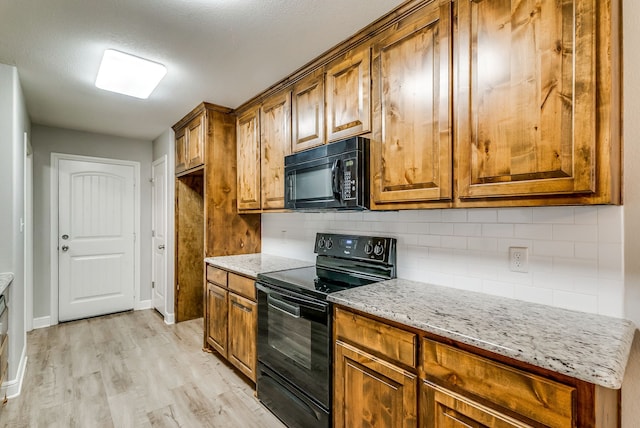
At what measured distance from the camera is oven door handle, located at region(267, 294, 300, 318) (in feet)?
6.06

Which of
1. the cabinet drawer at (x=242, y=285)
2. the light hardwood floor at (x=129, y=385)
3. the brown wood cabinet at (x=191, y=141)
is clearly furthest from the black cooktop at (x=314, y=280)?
the brown wood cabinet at (x=191, y=141)

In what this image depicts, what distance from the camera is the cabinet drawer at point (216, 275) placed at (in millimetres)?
2691

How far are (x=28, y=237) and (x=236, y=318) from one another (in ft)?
8.71

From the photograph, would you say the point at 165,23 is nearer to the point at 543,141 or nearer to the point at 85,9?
the point at 85,9

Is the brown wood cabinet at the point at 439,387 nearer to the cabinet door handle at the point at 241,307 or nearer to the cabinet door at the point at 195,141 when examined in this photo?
the cabinet door handle at the point at 241,307

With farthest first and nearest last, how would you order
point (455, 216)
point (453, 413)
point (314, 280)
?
point (314, 280) < point (455, 216) < point (453, 413)

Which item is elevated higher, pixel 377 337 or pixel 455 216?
pixel 455 216

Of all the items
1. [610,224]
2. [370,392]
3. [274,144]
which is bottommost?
[370,392]

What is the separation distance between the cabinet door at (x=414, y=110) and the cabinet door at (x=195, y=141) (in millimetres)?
1976

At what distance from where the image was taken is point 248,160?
2.96 meters

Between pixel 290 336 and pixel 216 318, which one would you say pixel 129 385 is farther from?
pixel 290 336

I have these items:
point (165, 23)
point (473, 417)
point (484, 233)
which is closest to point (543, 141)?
point (484, 233)

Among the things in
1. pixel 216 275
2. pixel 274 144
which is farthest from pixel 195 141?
pixel 216 275

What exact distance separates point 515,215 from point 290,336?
53.9 inches
